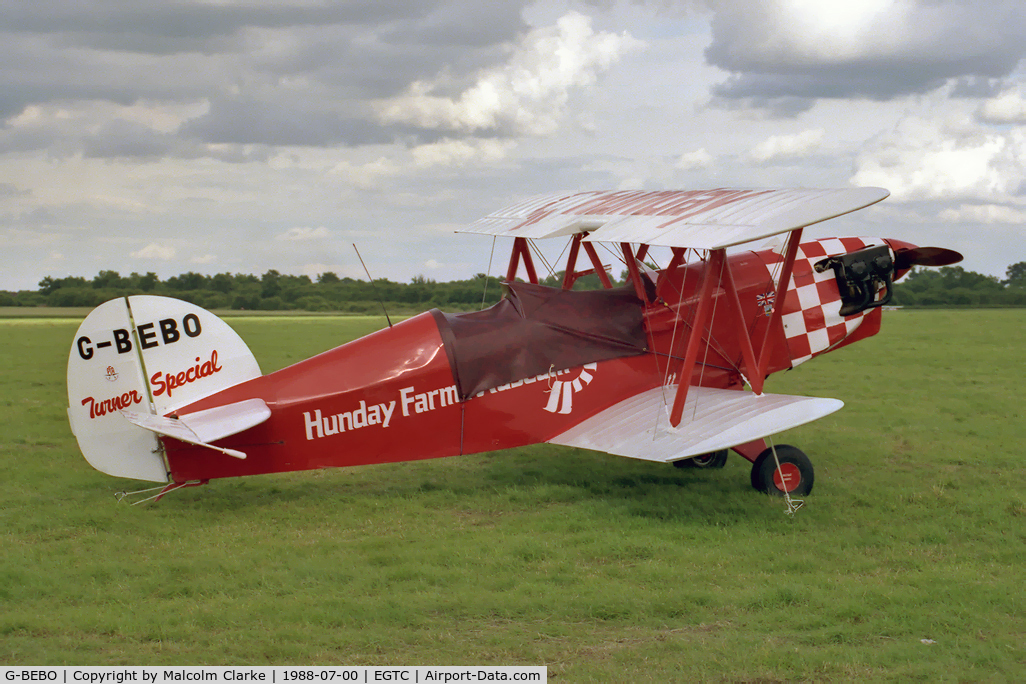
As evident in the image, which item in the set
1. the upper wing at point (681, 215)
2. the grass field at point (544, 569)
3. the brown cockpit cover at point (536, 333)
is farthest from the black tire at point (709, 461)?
the upper wing at point (681, 215)

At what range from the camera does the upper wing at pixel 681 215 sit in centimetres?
704

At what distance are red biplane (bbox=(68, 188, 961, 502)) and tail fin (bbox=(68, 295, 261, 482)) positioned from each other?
0.01m

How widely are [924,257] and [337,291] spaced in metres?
50.7

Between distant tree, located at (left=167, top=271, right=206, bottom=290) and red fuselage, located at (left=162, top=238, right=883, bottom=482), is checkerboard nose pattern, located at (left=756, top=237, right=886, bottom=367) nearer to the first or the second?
red fuselage, located at (left=162, top=238, right=883, bottom=482)

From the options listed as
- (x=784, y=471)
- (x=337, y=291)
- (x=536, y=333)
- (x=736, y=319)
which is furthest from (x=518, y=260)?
(x=337, y=291)

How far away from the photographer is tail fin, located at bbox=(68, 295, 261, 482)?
7207 mm

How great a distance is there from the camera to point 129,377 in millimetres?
7289

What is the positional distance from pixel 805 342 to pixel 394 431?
481 centimetres

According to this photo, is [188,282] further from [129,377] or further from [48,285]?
[129,377]

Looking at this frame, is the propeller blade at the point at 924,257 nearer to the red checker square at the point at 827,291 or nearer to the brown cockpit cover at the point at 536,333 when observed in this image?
the red checker square at the point at 827,291

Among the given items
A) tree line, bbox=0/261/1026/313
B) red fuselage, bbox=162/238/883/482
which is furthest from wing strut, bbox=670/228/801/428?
tree line, bbox=0/261/1026/313

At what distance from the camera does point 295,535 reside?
23.2 ft

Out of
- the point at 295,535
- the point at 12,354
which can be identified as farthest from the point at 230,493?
the point at 12,354

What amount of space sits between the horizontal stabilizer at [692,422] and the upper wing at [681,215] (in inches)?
61.6
